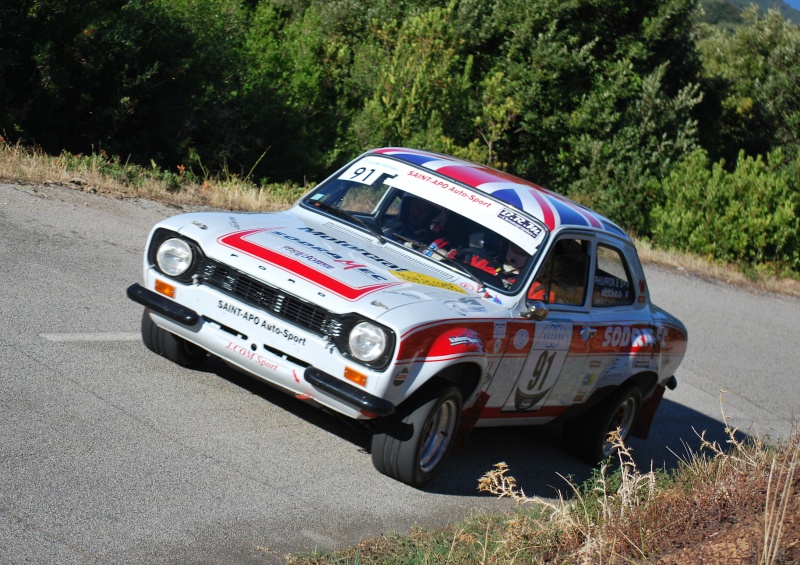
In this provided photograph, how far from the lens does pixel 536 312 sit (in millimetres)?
6301

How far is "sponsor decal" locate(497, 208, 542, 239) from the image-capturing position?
22.0 ft

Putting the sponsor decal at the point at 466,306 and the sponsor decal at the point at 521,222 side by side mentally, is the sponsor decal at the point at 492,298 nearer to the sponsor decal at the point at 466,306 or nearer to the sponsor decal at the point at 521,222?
the sponsor decal at the point at 466,306

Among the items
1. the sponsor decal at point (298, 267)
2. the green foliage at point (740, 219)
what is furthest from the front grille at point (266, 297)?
the green foliage at point (740, 219)

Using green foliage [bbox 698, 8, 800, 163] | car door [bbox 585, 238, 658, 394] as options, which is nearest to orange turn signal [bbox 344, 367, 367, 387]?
car door [bbox 585, 238, 658, 394]

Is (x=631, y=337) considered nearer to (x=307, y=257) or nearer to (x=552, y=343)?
(x=552, y=343)

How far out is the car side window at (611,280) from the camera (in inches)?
284

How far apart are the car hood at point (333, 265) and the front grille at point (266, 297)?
55mm

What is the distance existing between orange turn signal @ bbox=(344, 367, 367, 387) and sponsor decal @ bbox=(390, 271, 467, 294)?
80 centimetres

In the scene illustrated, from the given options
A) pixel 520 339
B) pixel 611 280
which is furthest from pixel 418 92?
pixel 520 339

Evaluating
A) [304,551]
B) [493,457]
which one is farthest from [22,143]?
[304,551]

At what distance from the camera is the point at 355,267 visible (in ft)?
19.2

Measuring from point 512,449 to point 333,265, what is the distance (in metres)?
2.42

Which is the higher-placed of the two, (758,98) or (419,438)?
(758,98)

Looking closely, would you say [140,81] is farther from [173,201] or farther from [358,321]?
[358,321]
